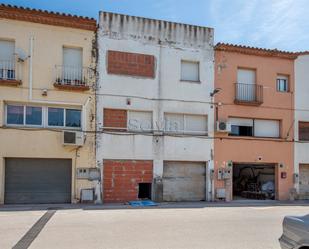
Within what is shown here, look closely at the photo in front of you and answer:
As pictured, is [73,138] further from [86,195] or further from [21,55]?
[21,55]

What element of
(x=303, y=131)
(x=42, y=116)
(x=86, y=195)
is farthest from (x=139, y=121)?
(x=303, y=131)

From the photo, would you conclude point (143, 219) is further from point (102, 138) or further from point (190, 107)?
point (190, 107)

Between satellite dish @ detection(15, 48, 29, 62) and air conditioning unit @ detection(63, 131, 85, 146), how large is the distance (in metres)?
3.70

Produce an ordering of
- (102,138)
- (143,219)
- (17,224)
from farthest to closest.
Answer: (102,138)
(143,219)
(17,224)

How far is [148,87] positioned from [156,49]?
2011mm

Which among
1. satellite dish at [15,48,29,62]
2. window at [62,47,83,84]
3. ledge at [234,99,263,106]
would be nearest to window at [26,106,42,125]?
window at [62,47,83,84]

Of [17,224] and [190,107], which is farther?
[190,107]

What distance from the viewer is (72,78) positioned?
57.8 ft

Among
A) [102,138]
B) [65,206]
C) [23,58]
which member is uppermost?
[23,58]

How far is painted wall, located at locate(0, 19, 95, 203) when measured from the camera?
651 inches

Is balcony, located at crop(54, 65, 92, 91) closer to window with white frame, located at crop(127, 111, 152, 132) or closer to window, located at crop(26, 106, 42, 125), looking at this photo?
window, located at crop(26, 106, 42, 125)

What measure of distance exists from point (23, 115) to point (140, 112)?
5459mm

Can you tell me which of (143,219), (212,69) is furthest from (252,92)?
(143,219)

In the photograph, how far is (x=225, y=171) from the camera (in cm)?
1977
